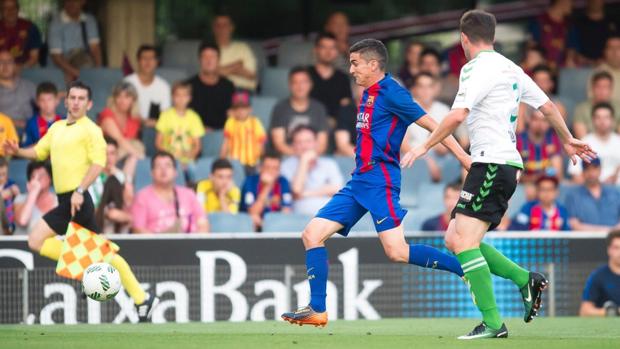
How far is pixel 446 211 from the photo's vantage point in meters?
13.9

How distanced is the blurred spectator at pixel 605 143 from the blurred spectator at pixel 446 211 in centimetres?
228

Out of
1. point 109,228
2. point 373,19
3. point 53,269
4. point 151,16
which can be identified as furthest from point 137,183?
point 373,19

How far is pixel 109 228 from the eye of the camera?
13797mm

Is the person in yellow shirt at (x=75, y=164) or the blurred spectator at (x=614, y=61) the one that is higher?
the blurred spectator at (x=614, y=61)

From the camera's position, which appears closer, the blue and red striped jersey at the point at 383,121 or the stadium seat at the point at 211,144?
the blue and red striped jersey at the point at 383,121

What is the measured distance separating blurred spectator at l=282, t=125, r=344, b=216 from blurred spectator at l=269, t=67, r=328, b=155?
1.50 feet

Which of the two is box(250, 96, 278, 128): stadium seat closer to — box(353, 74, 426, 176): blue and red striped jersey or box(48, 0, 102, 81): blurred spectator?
box(48, 0, 102, 81): blurred spectator

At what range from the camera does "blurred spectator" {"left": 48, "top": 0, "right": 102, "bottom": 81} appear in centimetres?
1655

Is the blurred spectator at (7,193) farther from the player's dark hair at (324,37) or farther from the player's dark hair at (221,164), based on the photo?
the player's dark hair at (324,37)

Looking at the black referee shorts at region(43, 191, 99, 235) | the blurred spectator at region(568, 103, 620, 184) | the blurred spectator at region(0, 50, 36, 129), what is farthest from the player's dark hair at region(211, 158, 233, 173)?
the blurred spectator at region(568, 103, 620, 184)

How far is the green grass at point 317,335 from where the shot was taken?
8734 millimetres

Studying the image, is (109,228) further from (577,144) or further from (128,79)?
(577,144)

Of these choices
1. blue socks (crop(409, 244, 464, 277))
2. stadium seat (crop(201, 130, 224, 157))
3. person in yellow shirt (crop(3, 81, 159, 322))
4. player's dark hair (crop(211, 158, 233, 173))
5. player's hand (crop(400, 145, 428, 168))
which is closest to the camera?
player's hand (crop(400, 145, 428, 168))

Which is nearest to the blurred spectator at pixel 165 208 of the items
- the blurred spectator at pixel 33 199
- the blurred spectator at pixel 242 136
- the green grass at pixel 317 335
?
the blurred spectator at pixel 33 199
